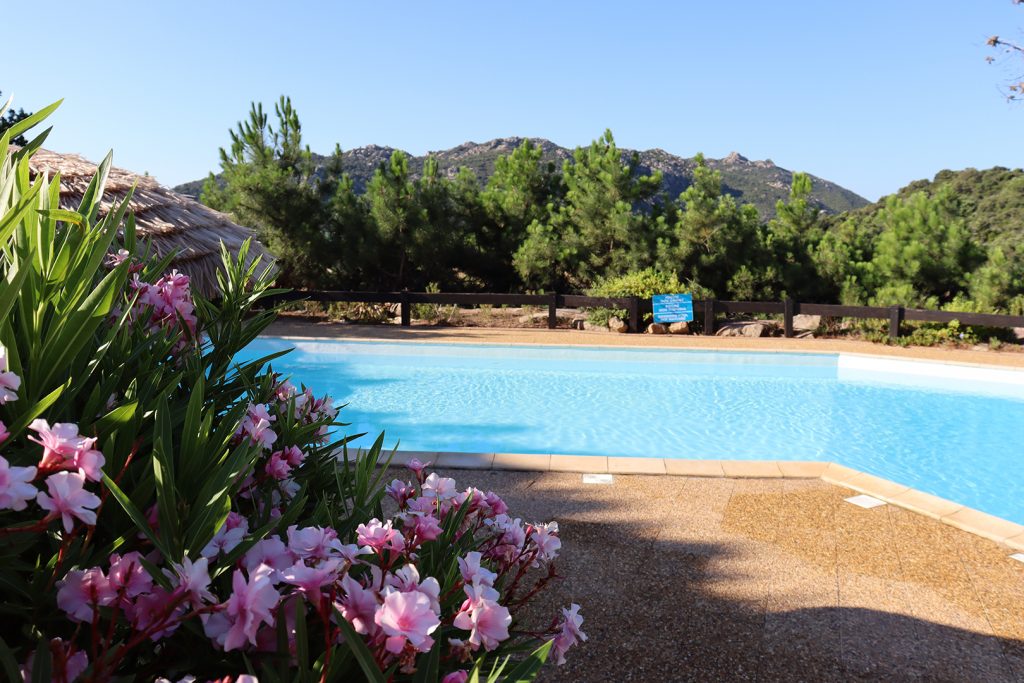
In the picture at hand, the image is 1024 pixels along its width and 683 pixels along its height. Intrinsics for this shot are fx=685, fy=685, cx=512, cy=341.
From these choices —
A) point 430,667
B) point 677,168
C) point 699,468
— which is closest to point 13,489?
point 430,667

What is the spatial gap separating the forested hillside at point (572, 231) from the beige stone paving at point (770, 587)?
1001cm

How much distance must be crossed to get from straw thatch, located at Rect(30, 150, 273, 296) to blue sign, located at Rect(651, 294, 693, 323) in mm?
8185

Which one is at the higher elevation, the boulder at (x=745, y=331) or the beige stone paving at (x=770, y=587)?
the boulder at (x=745, y=331)

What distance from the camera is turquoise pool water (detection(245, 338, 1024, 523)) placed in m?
7.38

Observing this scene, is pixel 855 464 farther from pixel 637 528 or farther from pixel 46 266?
pixel 46 266

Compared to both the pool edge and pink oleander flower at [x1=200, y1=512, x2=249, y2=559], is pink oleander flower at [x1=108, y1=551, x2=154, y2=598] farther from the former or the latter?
the pool edge

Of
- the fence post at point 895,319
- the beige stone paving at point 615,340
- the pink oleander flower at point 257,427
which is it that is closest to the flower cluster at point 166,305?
the pink oleander flower at point 257,427

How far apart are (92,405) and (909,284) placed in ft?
48.4

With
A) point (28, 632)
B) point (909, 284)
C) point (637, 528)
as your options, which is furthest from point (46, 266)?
point (909, 284)

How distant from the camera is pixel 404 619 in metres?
0.82

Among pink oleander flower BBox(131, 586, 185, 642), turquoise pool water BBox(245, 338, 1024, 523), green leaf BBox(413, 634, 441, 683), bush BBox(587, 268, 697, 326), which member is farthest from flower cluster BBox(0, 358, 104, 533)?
bush BBox(587, 268, 697, 326)

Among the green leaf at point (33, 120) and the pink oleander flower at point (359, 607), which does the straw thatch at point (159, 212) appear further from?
the pink oleander flower at point (359, 607)

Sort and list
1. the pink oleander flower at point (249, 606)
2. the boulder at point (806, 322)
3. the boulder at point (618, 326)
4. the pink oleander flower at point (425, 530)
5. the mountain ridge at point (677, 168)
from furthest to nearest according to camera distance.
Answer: the mountain ridge at point (677, 168) < the boulder at point (806, 322) < the boulder at point (618, 326) < the pink oleander flower at point (425, 530) < the pink oleander flower at point (249, 606)

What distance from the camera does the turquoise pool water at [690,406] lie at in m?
7.38
